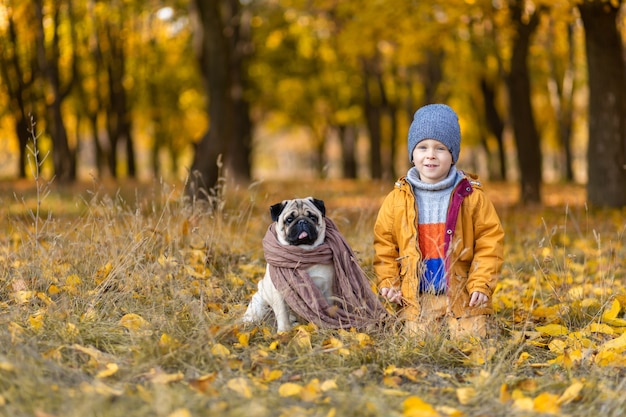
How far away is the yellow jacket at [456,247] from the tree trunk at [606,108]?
25.4 feet

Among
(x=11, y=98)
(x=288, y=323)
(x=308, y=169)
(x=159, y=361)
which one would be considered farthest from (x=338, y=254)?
(x=308, y=169)

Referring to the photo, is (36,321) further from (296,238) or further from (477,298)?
(477,298)

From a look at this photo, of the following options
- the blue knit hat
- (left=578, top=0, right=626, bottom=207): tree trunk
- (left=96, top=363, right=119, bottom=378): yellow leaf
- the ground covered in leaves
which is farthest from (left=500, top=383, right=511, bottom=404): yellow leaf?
(left=578, top=0, right=626, bottom=207): tree trunk

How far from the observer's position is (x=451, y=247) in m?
4.25

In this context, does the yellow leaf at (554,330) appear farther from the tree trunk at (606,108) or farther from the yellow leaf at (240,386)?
the tree trunk at (606,108)

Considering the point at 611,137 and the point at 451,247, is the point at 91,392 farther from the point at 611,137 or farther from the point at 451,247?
the point at 611,137

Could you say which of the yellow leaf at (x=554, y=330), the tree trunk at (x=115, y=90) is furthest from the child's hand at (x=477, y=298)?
the tree trunk at (x=115, y=90)

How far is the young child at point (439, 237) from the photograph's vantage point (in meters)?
4.40

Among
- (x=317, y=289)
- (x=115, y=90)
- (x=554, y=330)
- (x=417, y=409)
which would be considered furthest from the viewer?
(x=115, y=90)

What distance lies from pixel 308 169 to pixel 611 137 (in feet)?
156

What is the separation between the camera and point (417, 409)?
3113mm

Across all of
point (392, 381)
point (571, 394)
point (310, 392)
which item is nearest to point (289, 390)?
point (310, 392)

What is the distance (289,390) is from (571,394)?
1.37 meters

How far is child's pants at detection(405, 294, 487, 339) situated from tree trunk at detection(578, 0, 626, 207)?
7836mm
